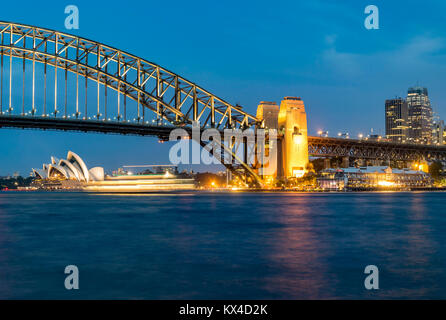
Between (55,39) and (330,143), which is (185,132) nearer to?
(55,39)

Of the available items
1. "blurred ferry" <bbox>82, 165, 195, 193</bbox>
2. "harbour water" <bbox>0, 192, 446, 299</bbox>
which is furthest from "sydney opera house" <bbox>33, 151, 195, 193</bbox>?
"harbour water" <bbox>0, 192, 446, 299</bbox>

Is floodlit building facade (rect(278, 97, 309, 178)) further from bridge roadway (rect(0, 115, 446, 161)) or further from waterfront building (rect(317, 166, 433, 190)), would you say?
waterfront building (rect(317, 166, 433, 190))

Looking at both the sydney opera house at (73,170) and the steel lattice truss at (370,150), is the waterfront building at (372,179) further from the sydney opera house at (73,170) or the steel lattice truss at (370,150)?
the sydney opera house at (73,170)

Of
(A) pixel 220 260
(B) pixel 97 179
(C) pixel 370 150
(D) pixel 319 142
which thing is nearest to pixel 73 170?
(B) pixel 97 179

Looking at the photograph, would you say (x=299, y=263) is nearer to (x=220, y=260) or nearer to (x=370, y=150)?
(x=220, y=260)

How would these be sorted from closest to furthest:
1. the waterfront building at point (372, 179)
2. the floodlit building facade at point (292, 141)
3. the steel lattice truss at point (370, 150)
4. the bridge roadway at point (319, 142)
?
the bridge roadway at point (319, 142)
the floodlit building facade at point (292, 141)
the steel lattice truss at point (370, 150)
the waterfront building at point (372, 179)

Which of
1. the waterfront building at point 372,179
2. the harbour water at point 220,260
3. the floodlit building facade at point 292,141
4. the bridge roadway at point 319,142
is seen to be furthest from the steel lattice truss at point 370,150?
the harbour water at point 220,260
